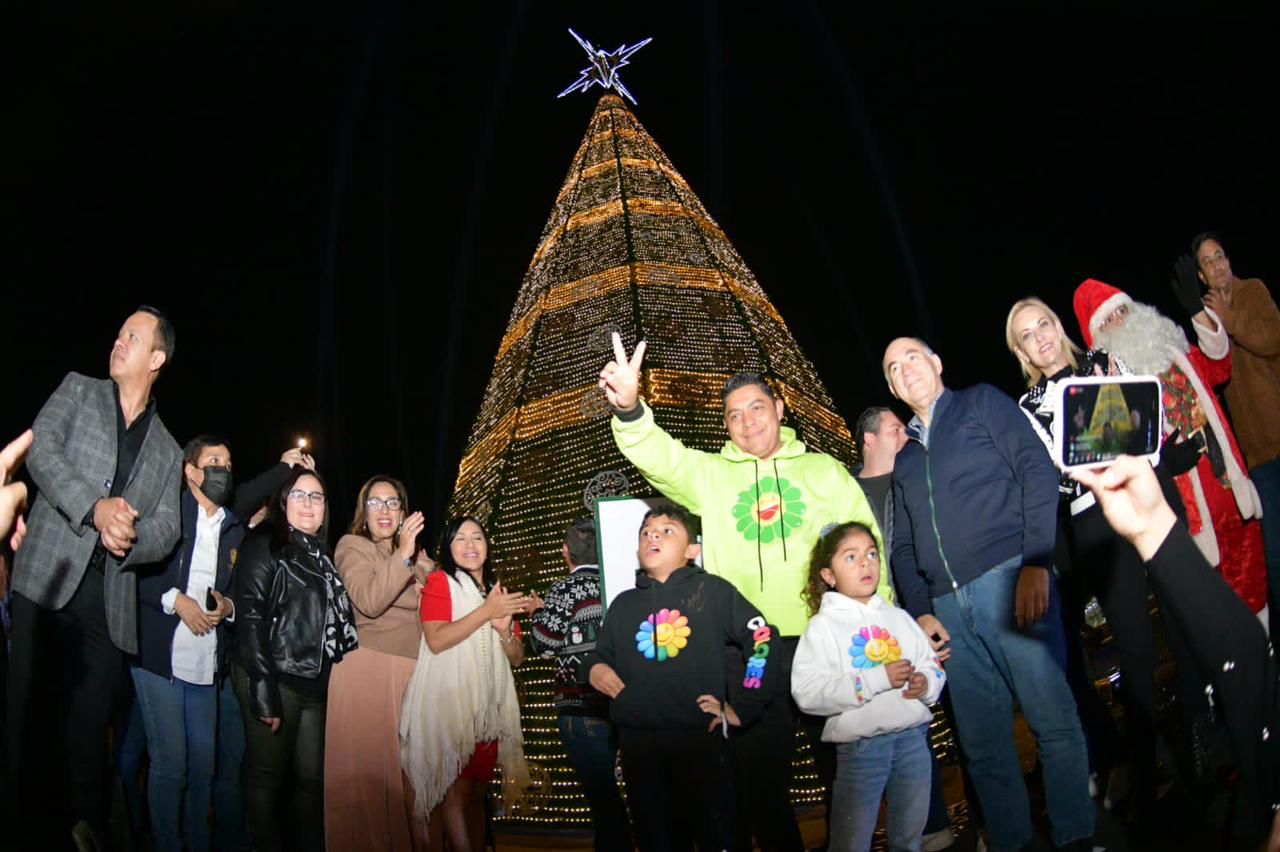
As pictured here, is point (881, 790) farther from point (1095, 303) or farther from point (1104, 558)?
point (1095, 303)

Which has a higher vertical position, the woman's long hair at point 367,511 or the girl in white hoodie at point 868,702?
the woman's long hair at point 367,511

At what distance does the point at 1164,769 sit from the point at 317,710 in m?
3.86

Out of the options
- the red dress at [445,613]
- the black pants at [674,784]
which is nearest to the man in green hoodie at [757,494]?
the black pants at [674,784]

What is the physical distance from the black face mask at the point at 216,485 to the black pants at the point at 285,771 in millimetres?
771

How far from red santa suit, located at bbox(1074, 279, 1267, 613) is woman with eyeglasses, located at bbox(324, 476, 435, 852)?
3260 millimetres

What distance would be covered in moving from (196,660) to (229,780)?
0.87m

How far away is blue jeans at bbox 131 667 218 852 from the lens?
3.30 metres

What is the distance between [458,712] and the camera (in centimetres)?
388

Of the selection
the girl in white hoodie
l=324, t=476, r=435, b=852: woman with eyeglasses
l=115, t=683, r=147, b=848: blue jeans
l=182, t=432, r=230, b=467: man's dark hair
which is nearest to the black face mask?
l=182, t=432, r=230, b=467: man's dark hair

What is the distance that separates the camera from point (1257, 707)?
4.51ft

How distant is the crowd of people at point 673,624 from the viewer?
2.89 m

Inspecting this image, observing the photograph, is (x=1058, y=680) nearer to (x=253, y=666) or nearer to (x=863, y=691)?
(x=863, y=691)

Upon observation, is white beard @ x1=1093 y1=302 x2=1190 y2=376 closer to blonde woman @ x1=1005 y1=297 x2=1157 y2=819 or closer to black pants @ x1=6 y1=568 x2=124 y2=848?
blonde woman @ x1=1005 y1=297 x2=1157 y2=819

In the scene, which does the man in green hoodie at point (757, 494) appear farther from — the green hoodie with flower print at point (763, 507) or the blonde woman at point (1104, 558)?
the blonde woman at point (1104, 558)
